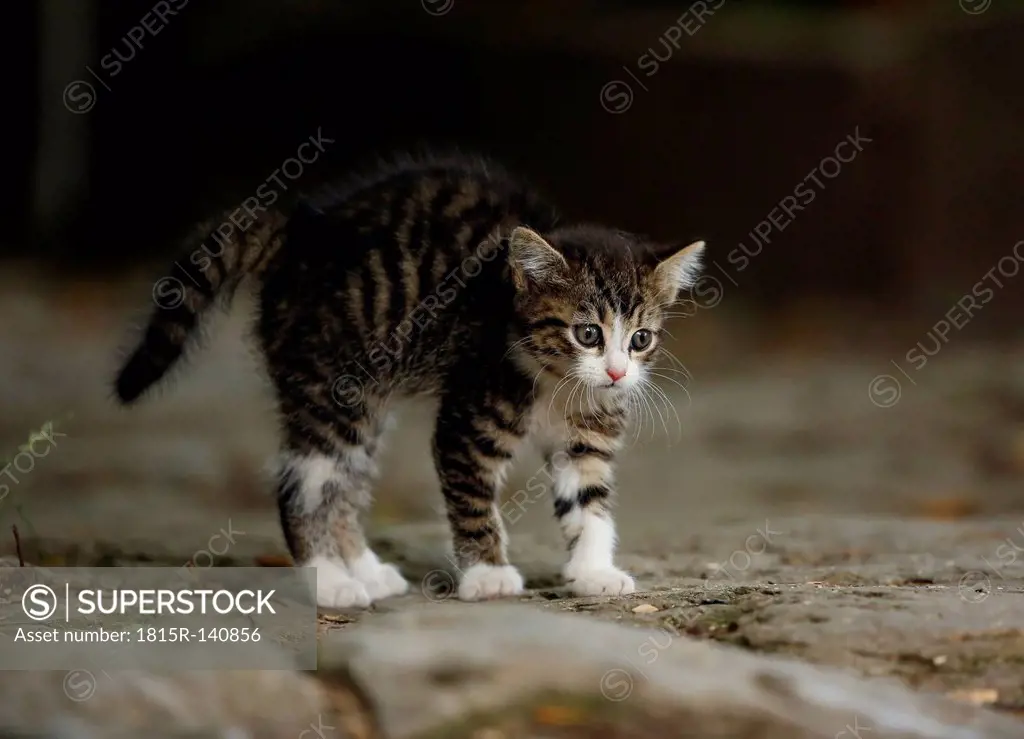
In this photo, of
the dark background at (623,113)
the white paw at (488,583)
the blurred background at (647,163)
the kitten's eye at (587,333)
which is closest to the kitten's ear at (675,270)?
the kitten's eye at (587,333)

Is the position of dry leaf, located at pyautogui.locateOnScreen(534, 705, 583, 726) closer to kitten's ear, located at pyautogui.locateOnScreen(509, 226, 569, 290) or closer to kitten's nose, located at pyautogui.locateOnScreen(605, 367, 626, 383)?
kitten's nose, located at pyautogui.locateOnScreen(605, 367, 626, 383)

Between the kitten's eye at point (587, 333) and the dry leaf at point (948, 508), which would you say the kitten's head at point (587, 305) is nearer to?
the kitten's eye at point (587, 333)

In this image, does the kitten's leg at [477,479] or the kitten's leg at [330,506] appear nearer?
the kitten's leg at [477,479]

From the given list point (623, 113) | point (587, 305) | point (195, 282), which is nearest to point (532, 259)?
point (587, 305)

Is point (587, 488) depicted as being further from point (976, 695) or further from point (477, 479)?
point (976, 695)

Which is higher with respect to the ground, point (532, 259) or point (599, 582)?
point (532, 259)
